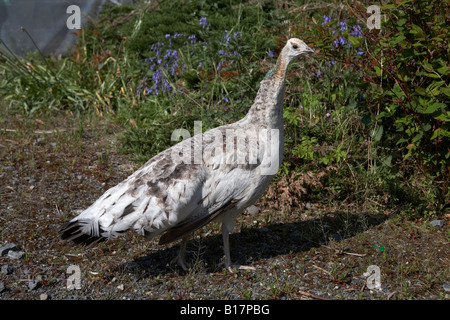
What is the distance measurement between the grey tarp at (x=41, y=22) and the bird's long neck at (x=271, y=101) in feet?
22.3

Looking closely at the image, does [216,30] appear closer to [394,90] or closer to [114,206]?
[394,90]

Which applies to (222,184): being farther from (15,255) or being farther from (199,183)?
(15,255)

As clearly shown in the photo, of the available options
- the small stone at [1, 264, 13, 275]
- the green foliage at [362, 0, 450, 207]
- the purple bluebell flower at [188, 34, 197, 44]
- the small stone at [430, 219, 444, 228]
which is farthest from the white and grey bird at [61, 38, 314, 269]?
the purple bluebell flower at [188, 34, 197, 44]

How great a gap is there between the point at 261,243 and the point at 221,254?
43 cm

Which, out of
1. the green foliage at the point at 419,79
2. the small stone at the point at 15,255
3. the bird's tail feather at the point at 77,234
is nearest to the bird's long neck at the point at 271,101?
the green foliage at the point at 419,79

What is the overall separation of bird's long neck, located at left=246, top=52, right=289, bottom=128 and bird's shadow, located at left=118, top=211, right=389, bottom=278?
3.84 feet

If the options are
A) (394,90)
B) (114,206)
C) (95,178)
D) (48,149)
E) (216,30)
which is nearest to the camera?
(114,206)

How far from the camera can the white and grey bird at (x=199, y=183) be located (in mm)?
4051

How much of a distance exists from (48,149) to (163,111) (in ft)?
5.35

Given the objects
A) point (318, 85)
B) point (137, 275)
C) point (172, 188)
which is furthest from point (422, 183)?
point (137, 275)

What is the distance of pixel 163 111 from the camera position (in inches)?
273

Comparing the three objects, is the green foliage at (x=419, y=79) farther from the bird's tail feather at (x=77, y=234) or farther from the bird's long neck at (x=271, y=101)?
the bird's tail feather at (x=77, y=234)

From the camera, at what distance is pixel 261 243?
4.93 metres

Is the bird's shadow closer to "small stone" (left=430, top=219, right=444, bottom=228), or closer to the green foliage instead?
"small stone" (left=430, top=219, right=444, bottom=228)
